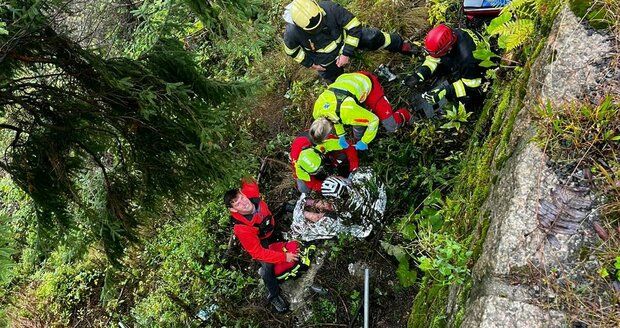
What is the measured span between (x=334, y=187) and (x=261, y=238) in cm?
115

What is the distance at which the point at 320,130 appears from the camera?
17.1 feet

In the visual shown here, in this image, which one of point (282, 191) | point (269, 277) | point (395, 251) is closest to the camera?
point (395, 251)

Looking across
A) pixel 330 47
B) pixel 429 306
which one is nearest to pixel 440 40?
pixel 330 47

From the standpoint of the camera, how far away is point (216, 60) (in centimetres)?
914

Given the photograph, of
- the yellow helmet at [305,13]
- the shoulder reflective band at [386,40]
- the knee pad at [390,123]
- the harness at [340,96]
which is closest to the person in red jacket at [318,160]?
the harness at [340,96]

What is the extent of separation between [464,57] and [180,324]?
515cm

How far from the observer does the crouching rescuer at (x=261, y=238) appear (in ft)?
17.4

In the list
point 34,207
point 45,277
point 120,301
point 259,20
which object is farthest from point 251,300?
point 45,277

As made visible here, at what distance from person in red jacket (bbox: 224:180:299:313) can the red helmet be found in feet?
8.31

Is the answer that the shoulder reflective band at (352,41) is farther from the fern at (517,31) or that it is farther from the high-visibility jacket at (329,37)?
the fern at (517,31)

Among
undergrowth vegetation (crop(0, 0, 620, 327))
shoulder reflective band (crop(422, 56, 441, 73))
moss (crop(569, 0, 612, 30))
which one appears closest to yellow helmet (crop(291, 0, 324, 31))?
undergrowth vegetation (crop(0, 0, 620, 327))

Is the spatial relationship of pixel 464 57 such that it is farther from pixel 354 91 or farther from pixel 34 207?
pixel 34 207

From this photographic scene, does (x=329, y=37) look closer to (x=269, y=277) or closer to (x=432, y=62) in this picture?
(x=432, y=62)

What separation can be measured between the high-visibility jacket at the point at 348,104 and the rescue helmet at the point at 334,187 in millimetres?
714
